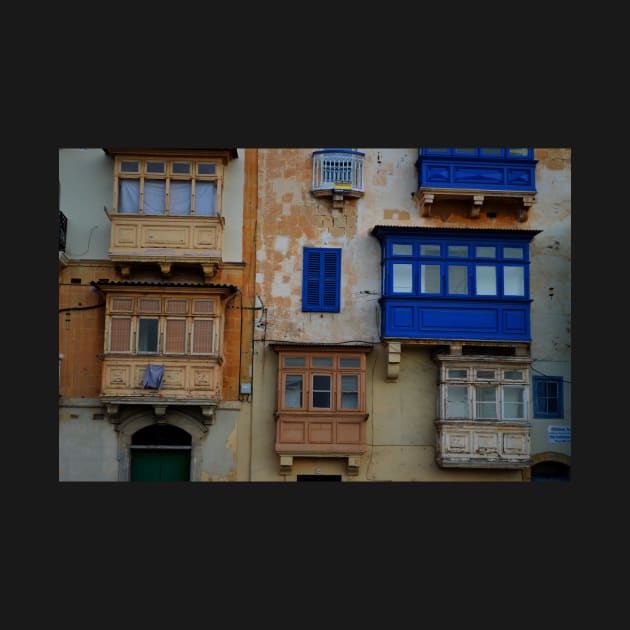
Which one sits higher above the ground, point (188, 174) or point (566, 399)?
point (188, 174)

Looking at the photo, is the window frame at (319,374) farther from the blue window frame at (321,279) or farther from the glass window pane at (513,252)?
the glass window pane at (513,252)

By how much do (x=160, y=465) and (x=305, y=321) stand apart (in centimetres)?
475

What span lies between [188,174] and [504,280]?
779 cm

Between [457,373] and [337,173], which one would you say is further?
[337,173]

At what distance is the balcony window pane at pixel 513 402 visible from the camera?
17.7 meters

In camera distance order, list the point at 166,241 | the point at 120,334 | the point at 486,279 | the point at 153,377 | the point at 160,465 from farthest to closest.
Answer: the point at 486,279 < the point at 160,465 < the point at 166,241 < the point at 120,334 < the point at 153,377

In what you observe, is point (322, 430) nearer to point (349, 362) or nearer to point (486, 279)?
point (349, 362)

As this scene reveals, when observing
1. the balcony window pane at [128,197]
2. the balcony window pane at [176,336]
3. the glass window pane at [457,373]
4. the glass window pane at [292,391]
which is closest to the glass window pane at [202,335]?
the balcony window pane at [176,336]

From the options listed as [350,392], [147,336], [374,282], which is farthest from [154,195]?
[350,392]

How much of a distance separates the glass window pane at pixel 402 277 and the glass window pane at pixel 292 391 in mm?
3102

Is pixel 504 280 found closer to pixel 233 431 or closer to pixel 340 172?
pixel 340 172

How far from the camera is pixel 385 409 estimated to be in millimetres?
17859

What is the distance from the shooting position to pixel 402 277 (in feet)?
58.2

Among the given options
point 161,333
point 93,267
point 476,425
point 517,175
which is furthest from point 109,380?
point 517,175
